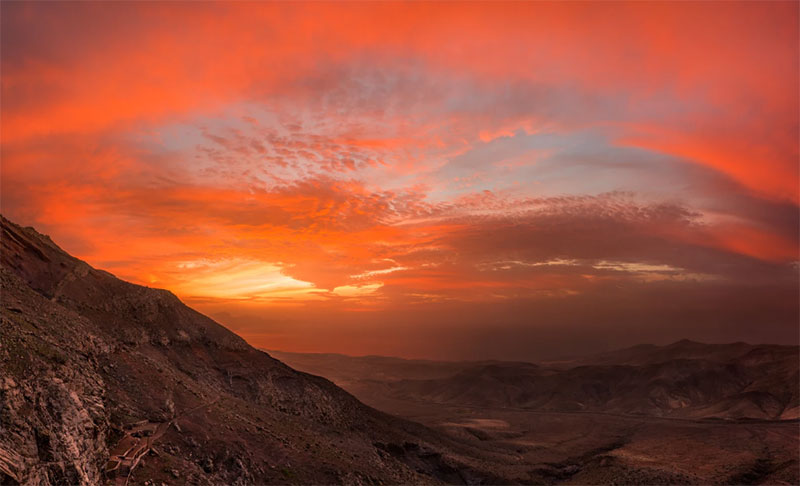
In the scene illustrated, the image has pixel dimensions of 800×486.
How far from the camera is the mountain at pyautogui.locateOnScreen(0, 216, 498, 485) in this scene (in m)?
25.9

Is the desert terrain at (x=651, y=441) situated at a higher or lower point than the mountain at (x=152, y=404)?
lower

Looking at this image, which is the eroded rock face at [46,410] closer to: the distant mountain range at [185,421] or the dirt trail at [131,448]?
the distant mountain range at [185,421]

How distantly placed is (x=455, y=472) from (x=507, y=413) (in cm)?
11514

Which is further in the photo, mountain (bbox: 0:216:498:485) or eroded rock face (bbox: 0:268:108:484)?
mountain (bbox: 0:216:498:485)

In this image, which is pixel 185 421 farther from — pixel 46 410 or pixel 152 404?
pixel 46 410

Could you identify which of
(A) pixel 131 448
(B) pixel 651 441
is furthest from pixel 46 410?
(B) pixel 651 441

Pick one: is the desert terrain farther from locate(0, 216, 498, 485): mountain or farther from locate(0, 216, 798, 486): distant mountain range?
locate(0, 216, 498, 485): mountain

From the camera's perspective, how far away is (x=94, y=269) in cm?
6606

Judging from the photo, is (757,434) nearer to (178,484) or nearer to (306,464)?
(306,464)

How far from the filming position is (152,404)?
143 ft

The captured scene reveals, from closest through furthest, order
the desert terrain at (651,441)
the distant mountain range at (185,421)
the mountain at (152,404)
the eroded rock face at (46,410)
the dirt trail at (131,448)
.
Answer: the eroded rock face at (46,410) < the mountain at (152,404) < the distant mountain range at (185,421) < the dirt trail at (131,448) < the desert terrain at (651,441)

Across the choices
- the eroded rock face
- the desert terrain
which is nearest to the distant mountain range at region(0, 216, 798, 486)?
the eroded rock face

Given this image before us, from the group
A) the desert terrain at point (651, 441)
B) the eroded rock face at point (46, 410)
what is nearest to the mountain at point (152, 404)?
the eroded rock face at point (46, 410)

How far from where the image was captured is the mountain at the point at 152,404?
25.9m
